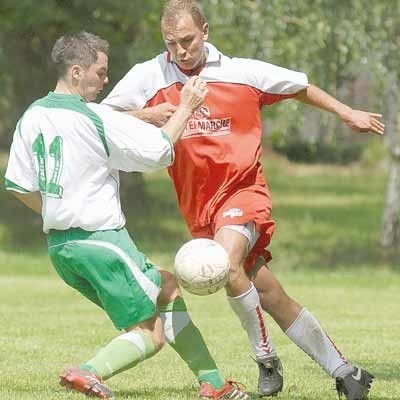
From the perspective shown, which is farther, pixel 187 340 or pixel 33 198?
pixel 187 340

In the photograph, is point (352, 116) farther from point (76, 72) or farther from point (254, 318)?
point (76, 72)

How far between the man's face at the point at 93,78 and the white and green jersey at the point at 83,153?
8cm

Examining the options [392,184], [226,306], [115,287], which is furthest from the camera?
[392,184]

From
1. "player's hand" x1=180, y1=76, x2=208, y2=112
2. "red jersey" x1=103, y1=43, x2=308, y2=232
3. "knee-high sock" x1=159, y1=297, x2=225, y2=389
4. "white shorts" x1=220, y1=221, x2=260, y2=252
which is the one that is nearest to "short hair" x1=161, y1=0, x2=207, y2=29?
"red jersey" x1=103, y1=43, x2=308, y2=232

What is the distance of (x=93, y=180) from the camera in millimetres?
6844

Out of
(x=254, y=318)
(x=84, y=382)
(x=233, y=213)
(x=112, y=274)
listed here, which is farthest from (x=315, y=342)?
(x=84, y=382)

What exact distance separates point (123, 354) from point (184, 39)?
178 centimetres

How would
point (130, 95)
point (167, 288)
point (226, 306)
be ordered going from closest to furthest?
1. point (167, 288)
2. point (130, 95)
3. point (226, 306)

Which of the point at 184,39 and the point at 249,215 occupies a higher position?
the point at 184,39

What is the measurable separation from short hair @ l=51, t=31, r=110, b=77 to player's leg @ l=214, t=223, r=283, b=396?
1.25 m

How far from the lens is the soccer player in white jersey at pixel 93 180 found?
6.80 meters

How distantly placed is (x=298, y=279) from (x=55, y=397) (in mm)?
12824

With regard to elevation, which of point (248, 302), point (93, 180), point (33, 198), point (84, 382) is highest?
point (93, 180)

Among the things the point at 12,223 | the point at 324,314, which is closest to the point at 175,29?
the point at 324,314
